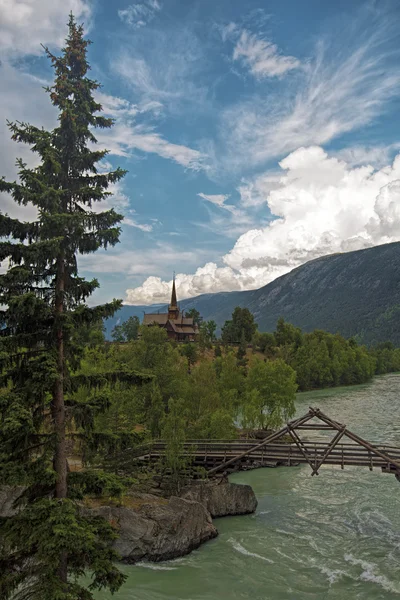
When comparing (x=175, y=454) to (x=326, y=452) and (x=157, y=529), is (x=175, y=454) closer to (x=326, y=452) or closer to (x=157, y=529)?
(x=157, y=529)

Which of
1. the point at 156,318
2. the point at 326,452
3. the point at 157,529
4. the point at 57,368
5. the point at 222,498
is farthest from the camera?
the point at 156,318

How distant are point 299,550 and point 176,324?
10717 cm

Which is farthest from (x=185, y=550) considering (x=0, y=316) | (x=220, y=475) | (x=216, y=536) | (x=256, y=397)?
(x=256, y=397)

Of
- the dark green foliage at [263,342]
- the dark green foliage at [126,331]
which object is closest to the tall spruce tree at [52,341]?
the dark green foliage at [263,342]

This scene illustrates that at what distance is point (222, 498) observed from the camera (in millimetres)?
29312

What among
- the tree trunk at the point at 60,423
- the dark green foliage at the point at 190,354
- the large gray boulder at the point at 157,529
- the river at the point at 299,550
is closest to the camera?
the tree trunk at the point at 60,423

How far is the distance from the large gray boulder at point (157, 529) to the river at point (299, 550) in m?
0.60

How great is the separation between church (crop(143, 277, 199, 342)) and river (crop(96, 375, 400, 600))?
287 feet

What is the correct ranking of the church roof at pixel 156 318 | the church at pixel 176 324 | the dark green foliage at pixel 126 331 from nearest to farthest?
the church at pixel 176 324, the church roof at pixel 156 318, the dark green foliage at pixel 126 331

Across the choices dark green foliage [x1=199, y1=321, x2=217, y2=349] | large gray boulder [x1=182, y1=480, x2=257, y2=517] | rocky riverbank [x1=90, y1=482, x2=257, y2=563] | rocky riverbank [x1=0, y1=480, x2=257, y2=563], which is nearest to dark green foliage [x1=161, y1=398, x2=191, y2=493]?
large gray boulder [x1=182, y1=480, x2=257, y2=517]

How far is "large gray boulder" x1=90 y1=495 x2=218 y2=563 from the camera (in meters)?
22.8

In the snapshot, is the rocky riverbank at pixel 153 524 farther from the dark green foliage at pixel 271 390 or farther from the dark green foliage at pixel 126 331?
the dark green foliage at pixel 126 331

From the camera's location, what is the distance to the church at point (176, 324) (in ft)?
409

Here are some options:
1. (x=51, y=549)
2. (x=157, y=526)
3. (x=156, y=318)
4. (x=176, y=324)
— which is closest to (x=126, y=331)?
(x=156, y=318)
